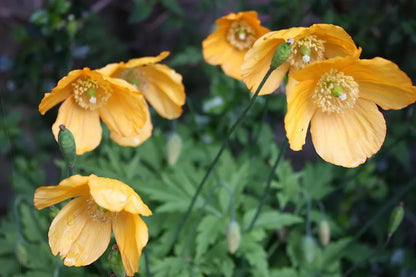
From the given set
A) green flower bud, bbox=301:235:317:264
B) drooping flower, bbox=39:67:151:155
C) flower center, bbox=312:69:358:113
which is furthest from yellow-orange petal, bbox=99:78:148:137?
green flower bud, bbox=301:235:317:264

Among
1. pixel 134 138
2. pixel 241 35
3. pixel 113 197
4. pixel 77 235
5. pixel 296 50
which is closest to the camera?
pixel 113 197

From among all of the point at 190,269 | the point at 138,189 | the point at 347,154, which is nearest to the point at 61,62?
the point at 138,189

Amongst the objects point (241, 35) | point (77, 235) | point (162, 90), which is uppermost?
point (241, 35)

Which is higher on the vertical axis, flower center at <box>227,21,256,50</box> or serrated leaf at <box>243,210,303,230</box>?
flower center at <box>227,21,256,50</box>

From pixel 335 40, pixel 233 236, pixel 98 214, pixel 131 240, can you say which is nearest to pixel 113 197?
pixel 131 240

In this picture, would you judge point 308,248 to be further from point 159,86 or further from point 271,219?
point 159,86

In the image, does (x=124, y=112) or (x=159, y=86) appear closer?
(x=124, y=112)

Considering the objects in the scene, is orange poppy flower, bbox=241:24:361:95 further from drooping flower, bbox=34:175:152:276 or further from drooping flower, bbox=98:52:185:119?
drooping flower, bbox=34:175:152:276

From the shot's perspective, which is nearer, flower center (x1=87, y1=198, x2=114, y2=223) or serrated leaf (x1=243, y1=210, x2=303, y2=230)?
flower center (x1=87, y1=198, x2=114, y2=223)
